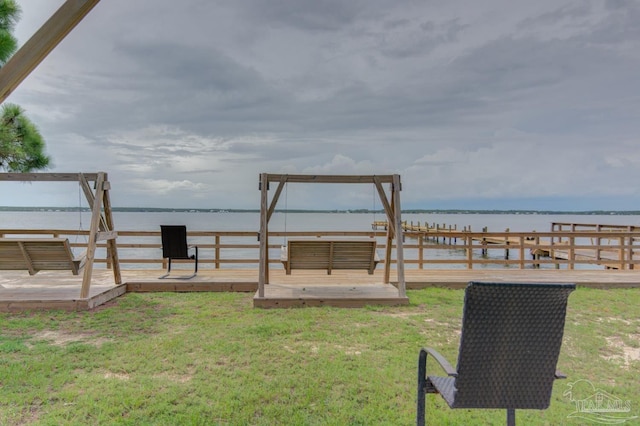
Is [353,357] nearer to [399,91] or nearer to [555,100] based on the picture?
[399,91]

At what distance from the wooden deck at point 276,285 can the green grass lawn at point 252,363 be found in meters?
0.31

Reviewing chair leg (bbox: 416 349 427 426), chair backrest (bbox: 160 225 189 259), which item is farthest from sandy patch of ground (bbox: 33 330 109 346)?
chair leg (bbox: 416 349 427 426)

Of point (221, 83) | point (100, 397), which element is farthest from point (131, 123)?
point (100, 397)

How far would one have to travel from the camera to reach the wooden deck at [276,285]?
5734mm

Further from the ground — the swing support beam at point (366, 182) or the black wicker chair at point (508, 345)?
the swing support beam at point (366, 182)

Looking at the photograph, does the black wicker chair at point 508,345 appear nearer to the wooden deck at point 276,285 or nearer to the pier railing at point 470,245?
the wooden deck at point 276,285

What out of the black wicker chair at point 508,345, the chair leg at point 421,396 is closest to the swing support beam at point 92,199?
the chair leg at point 421,396

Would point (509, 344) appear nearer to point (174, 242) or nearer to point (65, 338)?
point (65, 338)

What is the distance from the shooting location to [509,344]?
1.79m

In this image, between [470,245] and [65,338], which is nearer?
[65,338]

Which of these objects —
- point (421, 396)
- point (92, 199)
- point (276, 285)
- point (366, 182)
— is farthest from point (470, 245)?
point (92, 199)

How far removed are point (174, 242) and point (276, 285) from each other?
2307 mm

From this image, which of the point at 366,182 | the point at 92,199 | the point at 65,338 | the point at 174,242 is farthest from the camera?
the point at 174,242

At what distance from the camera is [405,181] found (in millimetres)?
6230
